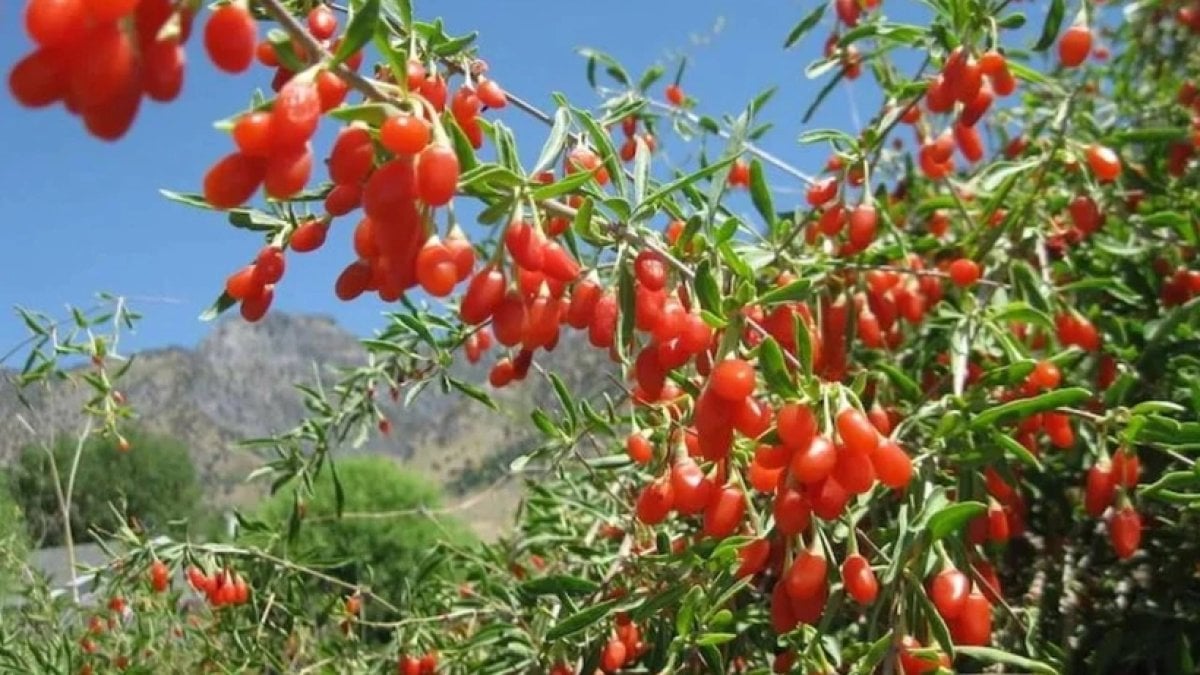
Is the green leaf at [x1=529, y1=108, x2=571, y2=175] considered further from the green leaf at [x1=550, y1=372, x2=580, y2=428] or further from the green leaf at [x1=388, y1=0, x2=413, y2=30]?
the green leaf at [x1=550, y1=372, x2=580, y2=428]

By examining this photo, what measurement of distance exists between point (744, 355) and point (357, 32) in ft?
2.10

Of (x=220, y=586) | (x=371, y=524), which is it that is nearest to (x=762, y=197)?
(x=220, y=586)

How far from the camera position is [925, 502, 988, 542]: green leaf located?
1.24 metres

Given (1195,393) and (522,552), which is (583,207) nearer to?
(1195,393)

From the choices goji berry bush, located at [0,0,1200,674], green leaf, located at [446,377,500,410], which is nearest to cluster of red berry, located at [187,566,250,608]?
goji berry bush, located at [0,0,1200,674]

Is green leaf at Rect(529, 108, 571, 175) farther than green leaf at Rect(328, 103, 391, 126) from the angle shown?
Yes

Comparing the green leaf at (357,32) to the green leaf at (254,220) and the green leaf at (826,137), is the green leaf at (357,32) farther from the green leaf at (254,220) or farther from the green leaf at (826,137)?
the green leaf at (826,137)

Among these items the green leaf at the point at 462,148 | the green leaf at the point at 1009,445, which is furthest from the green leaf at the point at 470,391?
the green leaf at the point at 462,148

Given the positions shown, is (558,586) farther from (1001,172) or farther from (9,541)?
(9,541)

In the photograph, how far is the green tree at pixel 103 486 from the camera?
3455 millimetres

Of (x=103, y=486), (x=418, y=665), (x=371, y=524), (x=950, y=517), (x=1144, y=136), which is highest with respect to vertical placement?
(x=371, y=524)

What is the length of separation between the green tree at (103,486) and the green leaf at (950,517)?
190 cm

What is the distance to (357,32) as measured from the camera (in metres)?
0.82

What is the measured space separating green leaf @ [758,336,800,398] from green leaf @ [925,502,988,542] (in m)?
0.22
